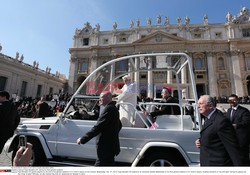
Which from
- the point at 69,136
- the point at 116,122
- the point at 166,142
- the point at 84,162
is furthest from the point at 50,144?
the point at 166,142

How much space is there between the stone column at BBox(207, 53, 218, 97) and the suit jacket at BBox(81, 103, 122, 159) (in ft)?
113

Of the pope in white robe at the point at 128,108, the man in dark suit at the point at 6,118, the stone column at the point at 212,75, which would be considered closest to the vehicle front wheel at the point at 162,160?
the pope in white robe at the point at 128,108

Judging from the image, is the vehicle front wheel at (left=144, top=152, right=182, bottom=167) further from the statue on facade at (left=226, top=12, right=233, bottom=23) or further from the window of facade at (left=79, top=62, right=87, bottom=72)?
the statue on facade at (left=226, top=12, right=233, bottom=23)

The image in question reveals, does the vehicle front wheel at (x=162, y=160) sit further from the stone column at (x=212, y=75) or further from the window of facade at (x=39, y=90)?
the window of facade at (x=39, y=90)

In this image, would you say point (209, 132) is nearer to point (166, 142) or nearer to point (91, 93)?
point (166, 142)

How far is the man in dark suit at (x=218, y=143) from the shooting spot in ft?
5.51

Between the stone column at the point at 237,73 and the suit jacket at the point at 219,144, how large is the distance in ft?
118

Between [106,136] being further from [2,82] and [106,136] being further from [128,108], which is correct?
[2,82]

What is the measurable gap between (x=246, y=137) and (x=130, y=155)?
2.67 meters

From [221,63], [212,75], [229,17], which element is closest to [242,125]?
[212,75]

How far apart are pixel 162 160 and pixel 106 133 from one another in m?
1.17

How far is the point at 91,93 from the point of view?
4031 millimetres

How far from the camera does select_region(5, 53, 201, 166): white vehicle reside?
265 cm

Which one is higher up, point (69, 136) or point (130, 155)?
point (69, 136)
